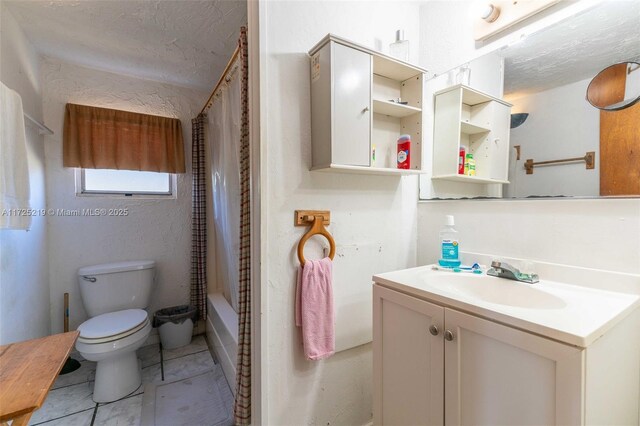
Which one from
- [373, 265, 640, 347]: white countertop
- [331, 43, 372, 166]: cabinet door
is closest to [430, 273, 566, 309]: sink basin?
[373, 265, 640, 347]: white countertop

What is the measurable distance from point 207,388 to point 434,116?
2.11 metres

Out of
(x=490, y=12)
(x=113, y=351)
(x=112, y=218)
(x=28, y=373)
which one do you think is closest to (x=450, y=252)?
(x=490, y=12)

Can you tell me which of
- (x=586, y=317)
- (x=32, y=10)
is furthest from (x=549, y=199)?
(x=32, y=10)

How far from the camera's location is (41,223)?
1.81 meters

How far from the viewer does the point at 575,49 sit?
0.94m

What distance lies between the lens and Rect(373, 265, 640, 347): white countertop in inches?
23.6

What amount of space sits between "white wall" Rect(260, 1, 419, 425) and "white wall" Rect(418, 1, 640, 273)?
0.83ft

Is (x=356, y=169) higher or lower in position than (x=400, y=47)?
lower

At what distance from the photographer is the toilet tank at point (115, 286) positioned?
1889 mm

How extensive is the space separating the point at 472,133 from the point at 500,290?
2.38 feet

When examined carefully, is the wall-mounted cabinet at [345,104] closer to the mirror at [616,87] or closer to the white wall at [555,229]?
the white wall at [555,229]

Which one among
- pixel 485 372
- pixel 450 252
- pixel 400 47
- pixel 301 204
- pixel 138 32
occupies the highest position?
pixel 138 32

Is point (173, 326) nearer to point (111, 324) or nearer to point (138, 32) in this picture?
point (111, 324)

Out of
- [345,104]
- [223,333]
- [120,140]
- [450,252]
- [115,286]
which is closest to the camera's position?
[345,104]
